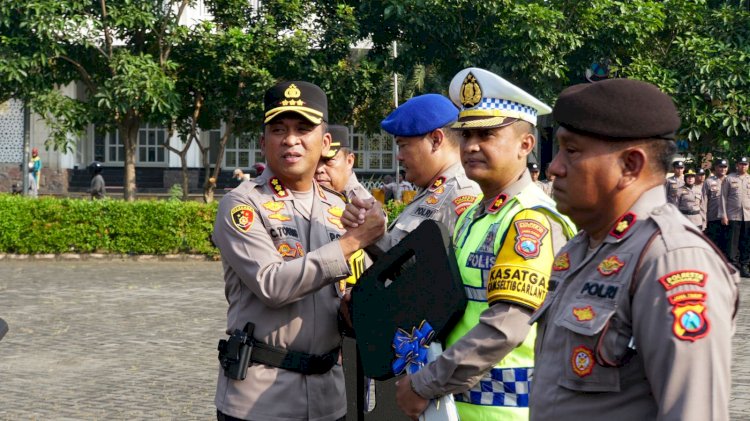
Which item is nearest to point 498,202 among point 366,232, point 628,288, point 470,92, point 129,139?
point 470,92

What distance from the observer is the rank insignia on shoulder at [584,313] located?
227 centimetres

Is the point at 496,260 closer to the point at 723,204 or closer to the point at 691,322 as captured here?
the point at 691,322

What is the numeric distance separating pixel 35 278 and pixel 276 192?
12.8 metres

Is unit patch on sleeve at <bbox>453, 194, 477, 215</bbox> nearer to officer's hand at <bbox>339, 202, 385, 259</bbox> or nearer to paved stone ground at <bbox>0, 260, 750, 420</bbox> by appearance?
officer's hand at <bbox>339, 202, 385, 259</bbox>

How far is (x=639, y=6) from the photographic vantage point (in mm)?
19797

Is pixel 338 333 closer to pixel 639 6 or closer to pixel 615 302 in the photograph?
pixel 615 302

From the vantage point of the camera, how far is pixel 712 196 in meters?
19.5

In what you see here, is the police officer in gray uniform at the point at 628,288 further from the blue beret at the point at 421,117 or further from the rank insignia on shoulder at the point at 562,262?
the blue beret at the point at 421,117

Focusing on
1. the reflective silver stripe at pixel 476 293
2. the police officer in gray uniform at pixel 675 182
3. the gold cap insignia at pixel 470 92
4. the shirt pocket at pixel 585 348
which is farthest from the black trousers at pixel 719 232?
the shirt pocket at pixel 585 348

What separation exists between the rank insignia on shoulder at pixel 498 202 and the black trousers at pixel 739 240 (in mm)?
16724

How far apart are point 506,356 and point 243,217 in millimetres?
1079

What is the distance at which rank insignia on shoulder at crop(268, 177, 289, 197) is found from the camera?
3.91 m

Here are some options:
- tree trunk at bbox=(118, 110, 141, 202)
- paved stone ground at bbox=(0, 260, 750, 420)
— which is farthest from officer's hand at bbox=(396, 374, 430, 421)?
tree trunk at bbox=(118, 110, 141, 202)

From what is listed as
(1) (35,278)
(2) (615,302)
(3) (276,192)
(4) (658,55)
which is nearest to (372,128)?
(4) (658,55)
